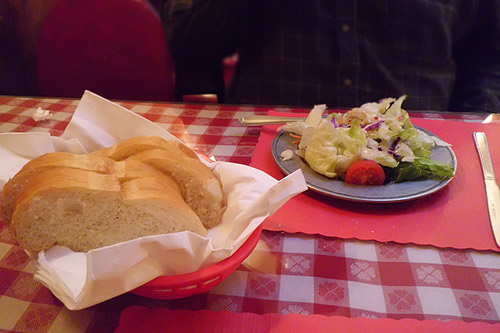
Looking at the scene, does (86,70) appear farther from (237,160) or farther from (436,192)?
(436,192)

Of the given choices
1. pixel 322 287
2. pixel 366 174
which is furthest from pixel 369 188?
pixel 322 287

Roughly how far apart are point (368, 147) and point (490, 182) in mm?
324

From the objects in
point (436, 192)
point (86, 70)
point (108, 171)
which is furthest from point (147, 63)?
point (436, 192)

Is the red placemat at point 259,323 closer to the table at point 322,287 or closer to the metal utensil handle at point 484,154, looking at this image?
the table at point 322,287

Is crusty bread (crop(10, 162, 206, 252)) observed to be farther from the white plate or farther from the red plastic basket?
the white plate

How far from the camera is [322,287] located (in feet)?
2.22

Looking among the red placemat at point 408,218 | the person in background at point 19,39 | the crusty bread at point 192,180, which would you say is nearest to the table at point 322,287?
the red placemat at point 408,218

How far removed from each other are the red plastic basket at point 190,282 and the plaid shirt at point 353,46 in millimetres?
1331

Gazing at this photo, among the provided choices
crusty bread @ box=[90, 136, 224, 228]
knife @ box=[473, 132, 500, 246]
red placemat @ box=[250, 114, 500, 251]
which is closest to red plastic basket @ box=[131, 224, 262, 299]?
crusty bread @ box=[90, 136, 224, 228]

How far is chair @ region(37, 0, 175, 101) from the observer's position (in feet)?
6.56

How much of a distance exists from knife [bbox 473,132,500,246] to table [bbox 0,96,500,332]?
0.11m

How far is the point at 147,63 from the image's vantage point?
212 cm

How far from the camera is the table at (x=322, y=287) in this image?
0.63 m

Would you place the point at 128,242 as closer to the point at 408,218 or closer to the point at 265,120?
the point at 408,218
